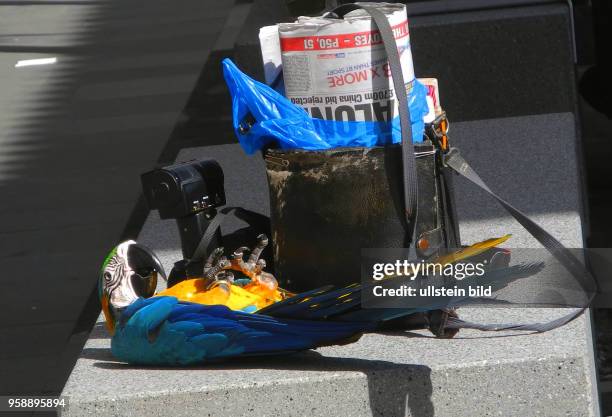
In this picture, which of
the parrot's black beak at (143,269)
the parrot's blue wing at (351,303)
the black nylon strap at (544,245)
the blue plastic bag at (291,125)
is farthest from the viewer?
the parrot's black beak at (143,269)

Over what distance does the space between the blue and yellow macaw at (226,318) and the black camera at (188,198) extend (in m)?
0.14

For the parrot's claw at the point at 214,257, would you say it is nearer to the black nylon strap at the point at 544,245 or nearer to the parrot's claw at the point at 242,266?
the parrot's claw at the point at 242,266

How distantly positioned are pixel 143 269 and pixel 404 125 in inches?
33.0

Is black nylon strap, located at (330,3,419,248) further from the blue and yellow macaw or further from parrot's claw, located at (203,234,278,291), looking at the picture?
parrot's claw, located at (203,234,278,291)

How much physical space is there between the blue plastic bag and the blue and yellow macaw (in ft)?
1.22

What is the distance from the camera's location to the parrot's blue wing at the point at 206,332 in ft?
8.95

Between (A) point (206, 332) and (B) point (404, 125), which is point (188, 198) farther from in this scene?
(B) point (404, 125)

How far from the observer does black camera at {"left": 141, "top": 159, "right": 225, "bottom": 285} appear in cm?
307

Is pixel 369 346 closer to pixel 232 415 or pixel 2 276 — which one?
pixel 232 415

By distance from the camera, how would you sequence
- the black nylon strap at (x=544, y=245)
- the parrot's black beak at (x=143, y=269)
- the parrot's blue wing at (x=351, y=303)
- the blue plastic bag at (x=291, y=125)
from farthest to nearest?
the parrot's black beak at (x=143, y=269)
the blue plastic bag at (x=291, y=125)
the black nylon strap at (x=544, y=245)
the parrot's blue wing at (x=351, y=303)

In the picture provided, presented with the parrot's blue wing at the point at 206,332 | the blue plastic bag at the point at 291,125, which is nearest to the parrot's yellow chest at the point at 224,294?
the parrot's blue wing at the point at 206,332

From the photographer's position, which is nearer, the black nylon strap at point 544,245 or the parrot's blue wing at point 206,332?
the parrot's blue wing at point 206,332

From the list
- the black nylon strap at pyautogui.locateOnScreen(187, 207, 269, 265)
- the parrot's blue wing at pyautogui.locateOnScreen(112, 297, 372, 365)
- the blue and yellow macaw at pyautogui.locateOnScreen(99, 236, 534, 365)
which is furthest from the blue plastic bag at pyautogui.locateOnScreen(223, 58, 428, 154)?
the parrot's blue wing at pyautogui.locateOnScreen(112, 297, 372, 365)

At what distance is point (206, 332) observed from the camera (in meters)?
2.78
